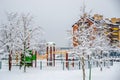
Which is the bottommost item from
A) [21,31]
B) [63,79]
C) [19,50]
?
[63,79]

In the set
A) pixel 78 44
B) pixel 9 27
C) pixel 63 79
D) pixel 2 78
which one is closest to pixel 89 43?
pixel 78 44

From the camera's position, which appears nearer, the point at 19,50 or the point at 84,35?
the point at 84,35

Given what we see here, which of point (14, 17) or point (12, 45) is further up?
point (14, 17)

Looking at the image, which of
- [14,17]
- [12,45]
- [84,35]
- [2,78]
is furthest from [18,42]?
[84,35]

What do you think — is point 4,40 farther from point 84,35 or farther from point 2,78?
point 84,35

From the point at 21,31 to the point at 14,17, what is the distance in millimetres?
1771

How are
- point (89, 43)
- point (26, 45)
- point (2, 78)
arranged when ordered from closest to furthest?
point (89, 43), point (2, 78), point (26, 45)

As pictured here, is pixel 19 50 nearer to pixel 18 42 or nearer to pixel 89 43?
pixel 18 42

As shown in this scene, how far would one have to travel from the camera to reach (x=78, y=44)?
13.6 metres

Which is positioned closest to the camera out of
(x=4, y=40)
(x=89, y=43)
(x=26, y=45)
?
(x=89, y=43)

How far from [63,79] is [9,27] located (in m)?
7.65

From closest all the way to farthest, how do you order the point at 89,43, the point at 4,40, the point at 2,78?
the point at 89,43
the point at 2,78
the point at 4,40

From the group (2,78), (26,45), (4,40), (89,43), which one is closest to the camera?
(89,43)

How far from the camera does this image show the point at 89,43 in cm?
1342
